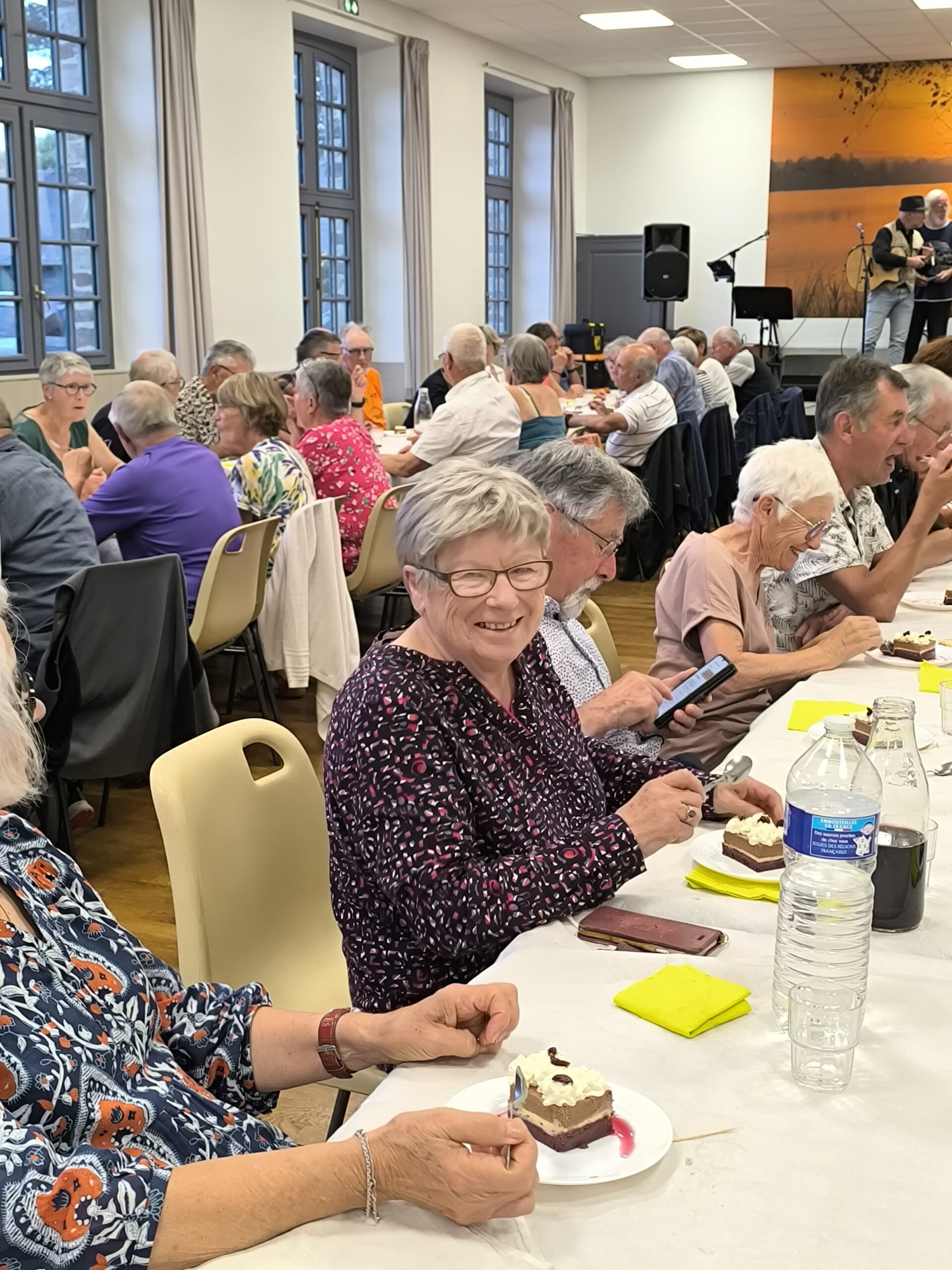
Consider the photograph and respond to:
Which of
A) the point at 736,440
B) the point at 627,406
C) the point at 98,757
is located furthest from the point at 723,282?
the point at 98,757

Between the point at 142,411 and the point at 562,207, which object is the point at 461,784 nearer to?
the point at 142,411

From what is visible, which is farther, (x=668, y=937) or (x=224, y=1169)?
(x=668, y=937)

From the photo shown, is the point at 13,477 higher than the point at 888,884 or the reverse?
higher

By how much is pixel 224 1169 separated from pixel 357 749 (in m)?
0.63

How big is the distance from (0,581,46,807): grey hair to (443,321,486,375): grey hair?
5.19 meters

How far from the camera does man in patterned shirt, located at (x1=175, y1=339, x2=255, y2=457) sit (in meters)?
6.51

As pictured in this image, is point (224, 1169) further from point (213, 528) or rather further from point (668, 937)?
point (213, 528)

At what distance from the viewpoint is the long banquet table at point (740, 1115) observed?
1.03 meters

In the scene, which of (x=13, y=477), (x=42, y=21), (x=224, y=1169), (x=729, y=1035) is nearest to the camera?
(x=224, y=1169)

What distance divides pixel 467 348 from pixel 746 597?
373 centimetres

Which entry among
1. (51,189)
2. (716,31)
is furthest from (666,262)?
(51,189)

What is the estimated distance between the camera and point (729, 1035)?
1.36m

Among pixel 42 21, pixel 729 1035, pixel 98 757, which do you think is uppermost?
pixel 42 21

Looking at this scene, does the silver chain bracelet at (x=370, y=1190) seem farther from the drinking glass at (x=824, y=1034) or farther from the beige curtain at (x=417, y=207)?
the beige curtain at (x=417, y=207)
